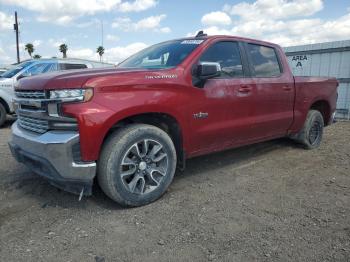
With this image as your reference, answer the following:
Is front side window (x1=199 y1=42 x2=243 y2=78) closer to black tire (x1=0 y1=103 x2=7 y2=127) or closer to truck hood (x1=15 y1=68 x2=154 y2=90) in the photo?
truck hood (x1=15 y1=68 x2=154 y2=90)

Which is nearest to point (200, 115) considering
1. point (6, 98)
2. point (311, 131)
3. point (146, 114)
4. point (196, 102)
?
point (196, 102)

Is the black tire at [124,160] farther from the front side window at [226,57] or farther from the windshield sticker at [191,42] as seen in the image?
the windshield sticker at [191,42]

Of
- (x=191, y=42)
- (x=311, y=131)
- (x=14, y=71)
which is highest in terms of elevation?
(x=191, y=42)

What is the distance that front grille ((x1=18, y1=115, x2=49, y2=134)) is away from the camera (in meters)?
3.41

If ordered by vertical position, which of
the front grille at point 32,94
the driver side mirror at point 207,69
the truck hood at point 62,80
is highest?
the driver side mirror at point 207,69

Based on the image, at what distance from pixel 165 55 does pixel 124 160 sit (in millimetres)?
1613

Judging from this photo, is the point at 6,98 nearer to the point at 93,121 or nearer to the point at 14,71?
the point at 14,71

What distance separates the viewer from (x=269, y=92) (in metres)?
5.01

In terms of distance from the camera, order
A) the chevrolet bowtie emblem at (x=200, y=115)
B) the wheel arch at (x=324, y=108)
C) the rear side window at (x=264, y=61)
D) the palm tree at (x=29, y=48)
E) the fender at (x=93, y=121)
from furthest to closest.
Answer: the palm tree at (x=29, y=48) → the wheel arch at (x=324, y=108) → the rear side window at (x=264, y=61) → the chevrolet bowtie emblem at (x=200, y=115) → the fender at (x=93, y=121)

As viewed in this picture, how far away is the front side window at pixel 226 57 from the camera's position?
4.36 meters

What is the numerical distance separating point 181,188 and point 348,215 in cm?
181

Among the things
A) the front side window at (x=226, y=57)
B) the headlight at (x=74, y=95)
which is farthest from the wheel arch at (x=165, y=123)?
the front side window at (x=226, y=57)

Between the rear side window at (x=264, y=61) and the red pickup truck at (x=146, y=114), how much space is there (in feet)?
0.07

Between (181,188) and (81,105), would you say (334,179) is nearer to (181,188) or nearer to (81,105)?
(181,188)
